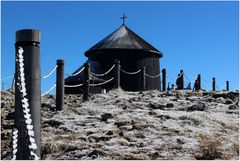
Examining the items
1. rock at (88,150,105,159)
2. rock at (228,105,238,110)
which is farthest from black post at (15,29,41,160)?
rock at (228,105,238,110)

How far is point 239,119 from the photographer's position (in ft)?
32.6

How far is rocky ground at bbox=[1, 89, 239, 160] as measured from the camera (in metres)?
6.84

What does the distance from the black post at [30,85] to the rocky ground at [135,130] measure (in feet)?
5.01

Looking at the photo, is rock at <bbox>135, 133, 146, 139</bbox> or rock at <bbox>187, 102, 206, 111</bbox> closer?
rock at <bbox>135, 133, 146, 139</bbox>

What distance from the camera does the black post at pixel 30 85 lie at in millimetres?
5188

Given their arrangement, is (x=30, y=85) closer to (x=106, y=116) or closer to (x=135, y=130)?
(x=135, y=130)

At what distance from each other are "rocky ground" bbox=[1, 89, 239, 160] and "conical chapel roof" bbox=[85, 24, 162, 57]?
468 inches

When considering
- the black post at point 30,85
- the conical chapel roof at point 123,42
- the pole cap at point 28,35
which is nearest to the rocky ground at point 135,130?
the black post at point 30,85

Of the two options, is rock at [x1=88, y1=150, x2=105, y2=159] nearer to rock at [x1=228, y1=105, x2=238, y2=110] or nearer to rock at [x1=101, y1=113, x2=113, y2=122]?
rock at [x1=101, y1=113, x2=113, y2=122]

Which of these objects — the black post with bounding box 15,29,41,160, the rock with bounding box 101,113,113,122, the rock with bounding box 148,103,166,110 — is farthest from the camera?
the rock with bounding box 148,103,166,110

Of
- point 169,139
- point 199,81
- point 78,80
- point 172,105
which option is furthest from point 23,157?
point 199,81

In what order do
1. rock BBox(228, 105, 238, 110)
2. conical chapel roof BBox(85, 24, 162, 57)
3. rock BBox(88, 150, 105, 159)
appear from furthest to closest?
conical chapel roof BBox(85, 24, 162, 57), rock BBox(228, 105, 238, 110), rock BBox(88, 150, 105, 159)

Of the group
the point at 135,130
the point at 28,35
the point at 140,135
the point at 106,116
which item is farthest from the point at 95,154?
the point at 106,116

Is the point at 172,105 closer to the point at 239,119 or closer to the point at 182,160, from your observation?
the point at 239,119
